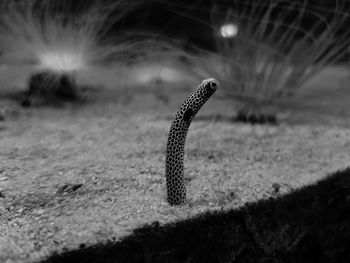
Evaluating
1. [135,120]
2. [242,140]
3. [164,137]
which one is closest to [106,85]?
[135,120]

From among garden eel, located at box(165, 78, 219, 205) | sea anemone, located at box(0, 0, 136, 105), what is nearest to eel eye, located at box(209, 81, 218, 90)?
garden eel, located at box(165, 78, 219, 205)

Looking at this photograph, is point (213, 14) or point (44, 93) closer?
point (44, 93)

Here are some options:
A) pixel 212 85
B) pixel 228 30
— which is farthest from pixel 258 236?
pixel 228 30

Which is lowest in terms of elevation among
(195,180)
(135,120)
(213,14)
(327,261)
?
(327,261)

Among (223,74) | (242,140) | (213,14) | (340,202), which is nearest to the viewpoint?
(340,202)

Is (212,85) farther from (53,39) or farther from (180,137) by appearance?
(53,39)

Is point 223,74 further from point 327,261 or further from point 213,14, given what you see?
point 327,261
